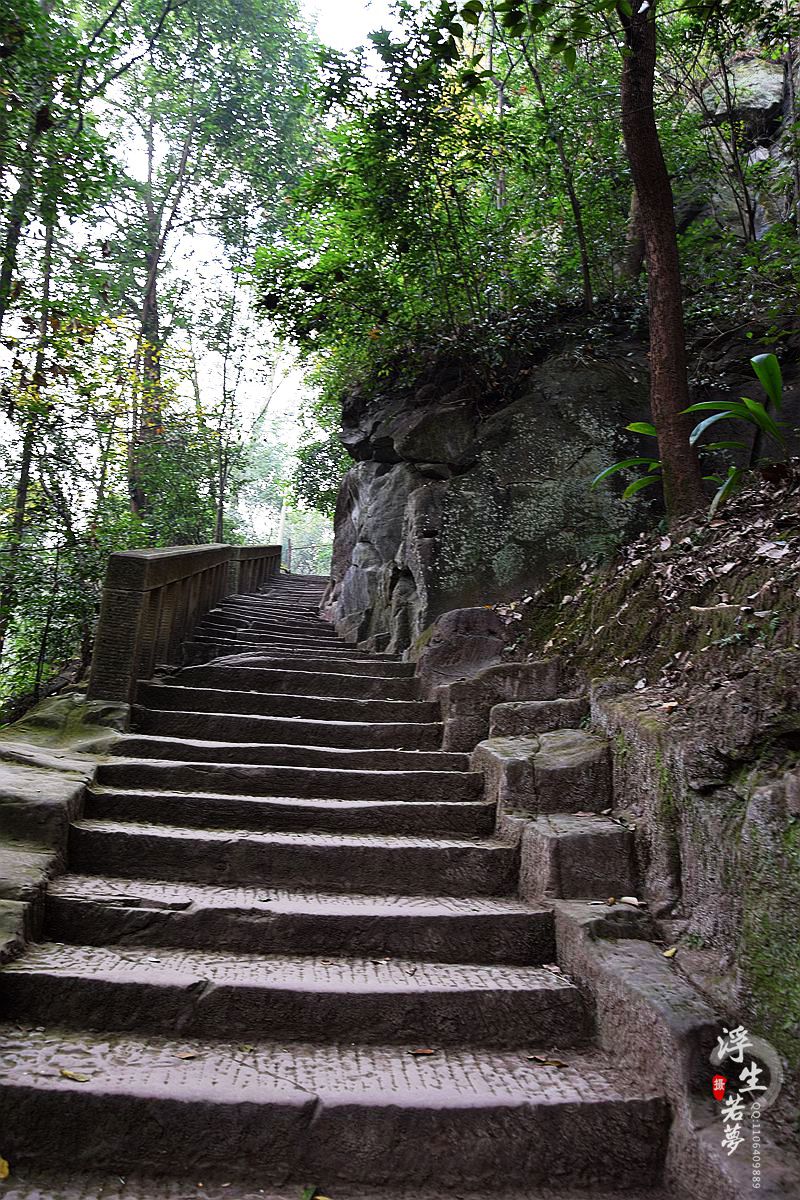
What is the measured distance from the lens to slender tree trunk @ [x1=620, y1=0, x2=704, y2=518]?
4812 mm

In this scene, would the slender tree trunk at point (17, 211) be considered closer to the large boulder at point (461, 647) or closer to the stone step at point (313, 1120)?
the large boulder at point (461, 647)

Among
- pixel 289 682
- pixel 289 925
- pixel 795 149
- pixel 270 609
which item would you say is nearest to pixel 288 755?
pixel 289 682

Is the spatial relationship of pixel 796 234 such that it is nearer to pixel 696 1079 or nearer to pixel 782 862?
pixel 782 862

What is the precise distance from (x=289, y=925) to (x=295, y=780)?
46.7 inches

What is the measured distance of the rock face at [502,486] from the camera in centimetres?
633

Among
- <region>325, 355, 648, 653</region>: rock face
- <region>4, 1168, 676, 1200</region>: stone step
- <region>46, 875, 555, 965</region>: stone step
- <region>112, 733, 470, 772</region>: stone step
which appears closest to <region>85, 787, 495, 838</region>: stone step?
<region>112, 733, 470, 772</region>: stone step

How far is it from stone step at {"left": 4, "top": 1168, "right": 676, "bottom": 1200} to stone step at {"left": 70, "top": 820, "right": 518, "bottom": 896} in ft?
4.19

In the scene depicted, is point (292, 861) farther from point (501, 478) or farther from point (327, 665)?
point (501, 478)

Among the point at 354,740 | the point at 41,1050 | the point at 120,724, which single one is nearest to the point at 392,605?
the point at 354,740

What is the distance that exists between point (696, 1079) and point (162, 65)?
59.5 feet

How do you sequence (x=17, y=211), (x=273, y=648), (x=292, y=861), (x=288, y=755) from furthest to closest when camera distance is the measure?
(x=17, y=211) → (x=273, y=648) → (x=288, y=755) → (x=292, y=861)

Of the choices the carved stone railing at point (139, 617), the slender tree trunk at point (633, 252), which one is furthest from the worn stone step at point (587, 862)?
the slender tree trunk at point (633, 252)

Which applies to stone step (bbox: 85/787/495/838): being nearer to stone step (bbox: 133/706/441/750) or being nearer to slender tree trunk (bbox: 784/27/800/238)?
stone step (bbox: 133/706/441/750)

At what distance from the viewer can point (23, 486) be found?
7852 millimetres
